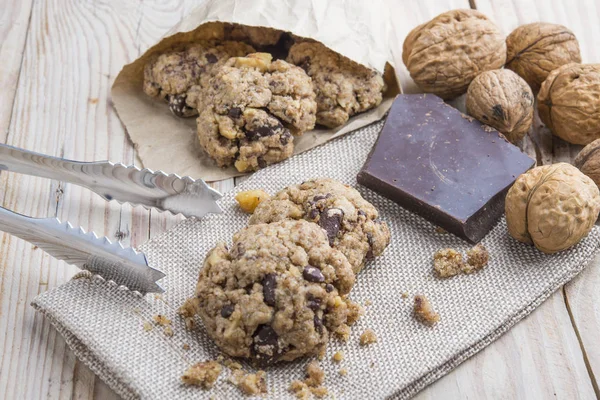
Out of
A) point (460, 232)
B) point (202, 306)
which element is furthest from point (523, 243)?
point (202, 306)

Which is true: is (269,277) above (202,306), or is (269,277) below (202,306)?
above

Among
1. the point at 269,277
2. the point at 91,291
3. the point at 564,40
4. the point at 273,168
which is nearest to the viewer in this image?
the point at 269,277

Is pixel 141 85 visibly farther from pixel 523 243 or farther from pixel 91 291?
pixel 523 243

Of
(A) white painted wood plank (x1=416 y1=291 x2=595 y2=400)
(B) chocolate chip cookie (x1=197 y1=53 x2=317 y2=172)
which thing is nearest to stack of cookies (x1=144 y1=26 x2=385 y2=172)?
(B) chocolate chip cookie (x1=197 y1=53 x2=317 y2=172)

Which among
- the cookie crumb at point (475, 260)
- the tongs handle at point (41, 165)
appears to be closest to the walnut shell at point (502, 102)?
the cookie crumb at point (475, 260)

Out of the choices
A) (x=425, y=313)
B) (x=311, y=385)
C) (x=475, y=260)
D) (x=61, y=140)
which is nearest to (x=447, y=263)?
(x=475, y=260)

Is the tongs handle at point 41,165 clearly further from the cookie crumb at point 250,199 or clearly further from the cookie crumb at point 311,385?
the cookie crumb at point 311,385

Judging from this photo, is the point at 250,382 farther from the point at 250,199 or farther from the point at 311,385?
the point at 250,199
